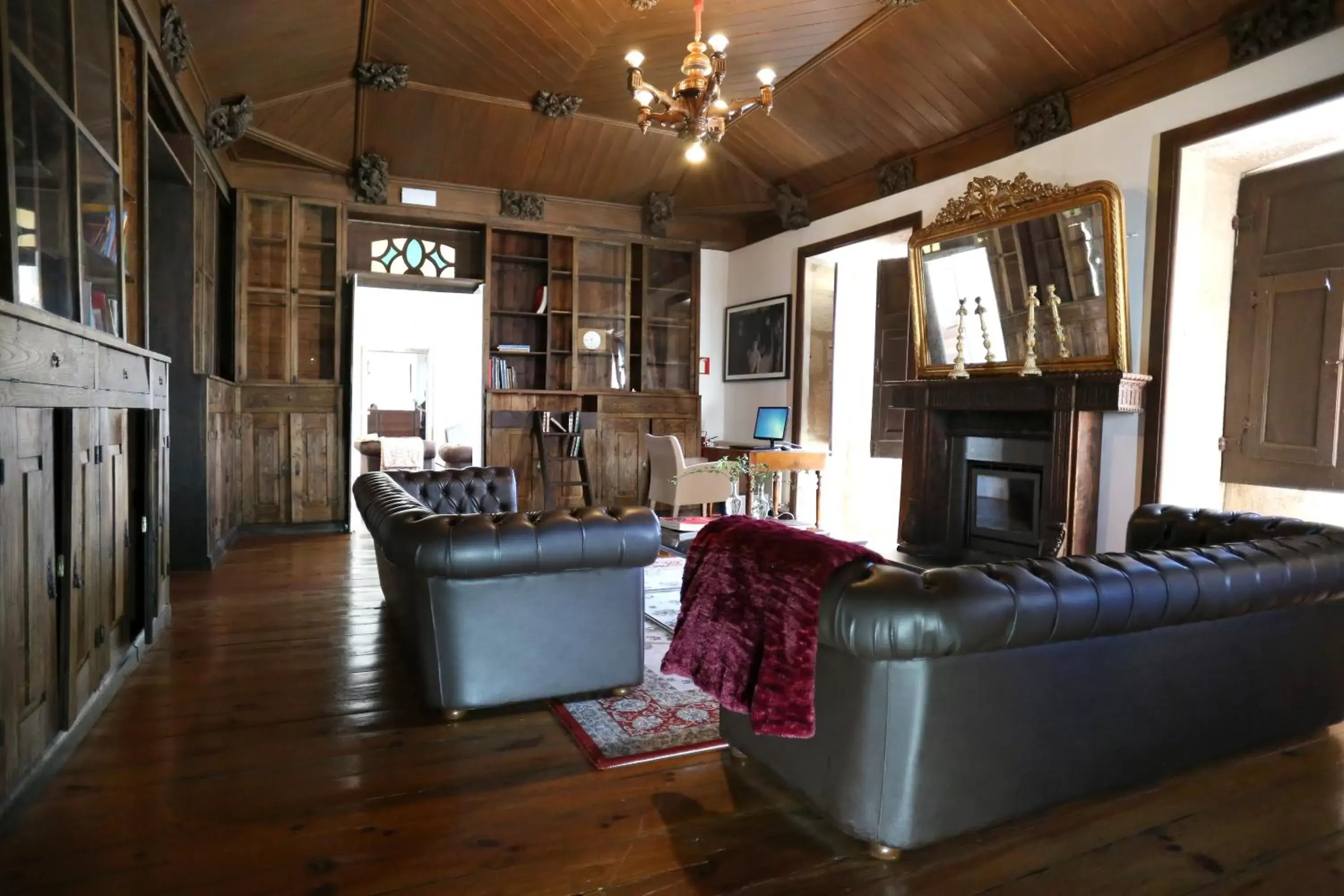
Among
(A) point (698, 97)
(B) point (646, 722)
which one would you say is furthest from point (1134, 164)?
(B) point (646, 722)

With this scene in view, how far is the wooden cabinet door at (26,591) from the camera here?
195 cm

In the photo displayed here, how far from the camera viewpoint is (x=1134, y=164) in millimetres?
4629

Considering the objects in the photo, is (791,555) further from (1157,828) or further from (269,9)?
(269,9)

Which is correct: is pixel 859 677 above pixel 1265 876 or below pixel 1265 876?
above

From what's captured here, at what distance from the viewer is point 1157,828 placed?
2.03 meters

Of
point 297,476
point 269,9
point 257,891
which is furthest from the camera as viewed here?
point 297,476

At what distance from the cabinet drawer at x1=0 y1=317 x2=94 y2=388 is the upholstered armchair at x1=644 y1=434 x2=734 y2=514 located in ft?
14.8

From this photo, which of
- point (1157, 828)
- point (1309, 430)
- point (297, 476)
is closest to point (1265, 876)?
point (1157, 828)

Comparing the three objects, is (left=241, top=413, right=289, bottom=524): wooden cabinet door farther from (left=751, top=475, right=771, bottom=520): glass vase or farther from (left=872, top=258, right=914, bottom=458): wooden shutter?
(left=872, top=258, right=914, bottom=458): wooden shutter

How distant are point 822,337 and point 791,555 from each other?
19.8 feet

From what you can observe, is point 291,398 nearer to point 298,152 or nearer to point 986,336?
point 298,152

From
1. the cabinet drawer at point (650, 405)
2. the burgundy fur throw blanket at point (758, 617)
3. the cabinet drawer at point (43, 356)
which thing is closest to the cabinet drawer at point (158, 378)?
the cabinet drawer at point (43, 356)

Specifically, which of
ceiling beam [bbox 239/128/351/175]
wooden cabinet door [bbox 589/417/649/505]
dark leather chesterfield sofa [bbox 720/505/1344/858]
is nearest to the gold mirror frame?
dark leather chesterfield sofa [bbox 720/505/1344/858]

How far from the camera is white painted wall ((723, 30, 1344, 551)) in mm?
3867
